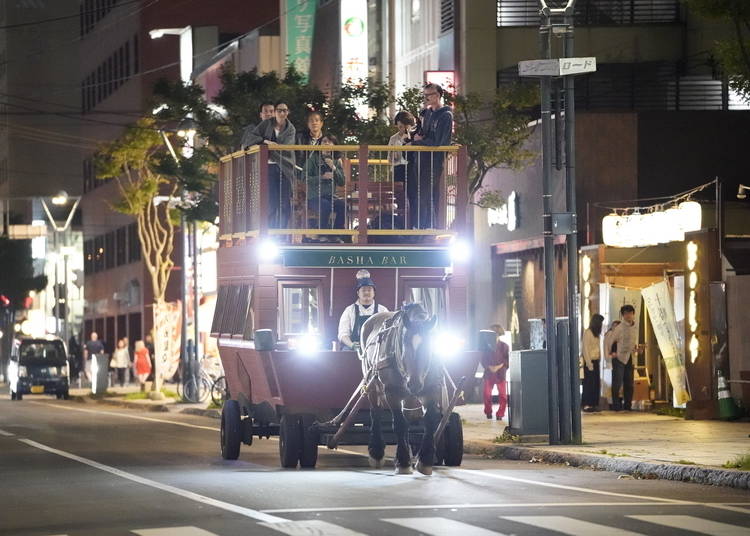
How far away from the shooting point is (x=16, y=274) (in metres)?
110

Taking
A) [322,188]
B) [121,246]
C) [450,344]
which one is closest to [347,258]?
[322,188]

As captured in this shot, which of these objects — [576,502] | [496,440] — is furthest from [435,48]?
[576,502]

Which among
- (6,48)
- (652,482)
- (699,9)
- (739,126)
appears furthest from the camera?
(6,48)

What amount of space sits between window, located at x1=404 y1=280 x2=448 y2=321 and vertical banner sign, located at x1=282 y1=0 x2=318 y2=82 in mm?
34114

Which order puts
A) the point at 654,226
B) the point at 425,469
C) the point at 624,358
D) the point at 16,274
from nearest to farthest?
the point at 425,469
the point at 654,226
the point at 624,358
the point at 16,274

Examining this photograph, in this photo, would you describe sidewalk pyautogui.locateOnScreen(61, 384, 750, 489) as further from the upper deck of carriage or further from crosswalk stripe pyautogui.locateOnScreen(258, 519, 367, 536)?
crosswalk stripe pyautogui.locateOnScreen(258, 519, 367, 536)

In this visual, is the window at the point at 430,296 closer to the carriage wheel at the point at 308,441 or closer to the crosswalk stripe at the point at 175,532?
the carriage wheel at the point at 308,441

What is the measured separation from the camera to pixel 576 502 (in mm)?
16609

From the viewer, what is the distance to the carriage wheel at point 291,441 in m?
21.0

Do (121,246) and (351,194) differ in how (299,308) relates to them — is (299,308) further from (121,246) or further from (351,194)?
(121,246)

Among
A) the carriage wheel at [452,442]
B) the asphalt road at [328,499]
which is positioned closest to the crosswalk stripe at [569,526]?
the asphalt road at [328,499]

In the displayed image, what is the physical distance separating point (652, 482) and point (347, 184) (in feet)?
18.3

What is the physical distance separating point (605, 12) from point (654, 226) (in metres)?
13.3

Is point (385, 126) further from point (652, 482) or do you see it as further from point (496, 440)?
point (652, 482)
